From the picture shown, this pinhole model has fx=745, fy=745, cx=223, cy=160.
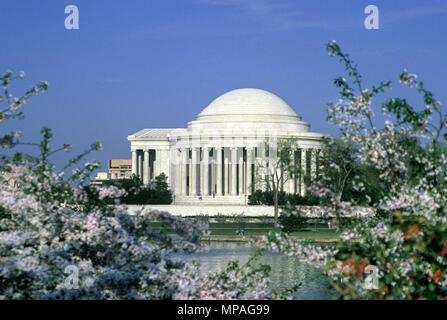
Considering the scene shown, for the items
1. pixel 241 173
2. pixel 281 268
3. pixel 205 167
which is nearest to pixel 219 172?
pixel 205 167

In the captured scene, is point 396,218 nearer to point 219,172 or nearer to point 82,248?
point 82,248

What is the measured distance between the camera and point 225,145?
115 metres

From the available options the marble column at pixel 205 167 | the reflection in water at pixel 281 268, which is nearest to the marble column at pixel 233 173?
the marble column at pixel 205 167

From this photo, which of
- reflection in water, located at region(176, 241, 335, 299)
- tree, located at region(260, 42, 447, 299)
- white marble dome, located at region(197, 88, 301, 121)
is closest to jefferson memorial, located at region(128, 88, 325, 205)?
white marble dome, located at region(197, 88, 301, 121)

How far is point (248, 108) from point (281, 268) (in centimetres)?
8387

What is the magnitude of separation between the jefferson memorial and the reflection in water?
59955 millimetres

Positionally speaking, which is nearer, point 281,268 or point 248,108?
point 281,268

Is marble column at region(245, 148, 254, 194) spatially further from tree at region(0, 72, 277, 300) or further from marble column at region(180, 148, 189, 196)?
tree at region(0, 72, 277, 300)

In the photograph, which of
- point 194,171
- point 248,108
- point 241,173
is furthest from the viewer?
point 248,108

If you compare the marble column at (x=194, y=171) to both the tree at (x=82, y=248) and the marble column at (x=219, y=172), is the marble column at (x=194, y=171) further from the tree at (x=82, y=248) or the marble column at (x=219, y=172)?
the tree at (x=82, y=248)

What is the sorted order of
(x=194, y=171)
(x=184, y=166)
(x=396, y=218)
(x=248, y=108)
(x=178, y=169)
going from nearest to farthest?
1. (x=396, y=218)
2. (x=194, y=171)
3. (x=184, y=166)
4. (x=248, y=108)
5. (x=178, y=169)
